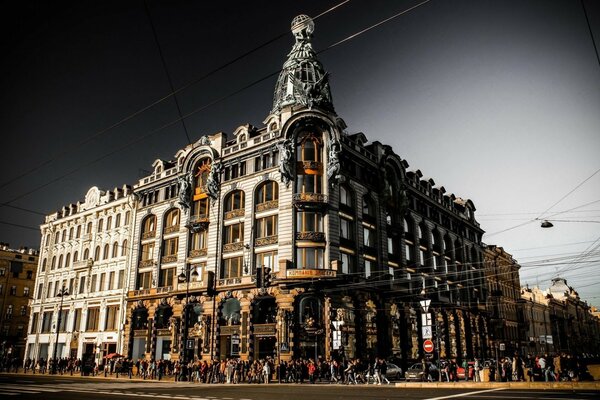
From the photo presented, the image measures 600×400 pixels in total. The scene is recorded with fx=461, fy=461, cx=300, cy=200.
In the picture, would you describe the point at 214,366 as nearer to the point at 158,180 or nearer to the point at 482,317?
the point at 158,180

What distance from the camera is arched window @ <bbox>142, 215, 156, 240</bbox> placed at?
5353 cm

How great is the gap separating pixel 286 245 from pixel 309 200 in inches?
170

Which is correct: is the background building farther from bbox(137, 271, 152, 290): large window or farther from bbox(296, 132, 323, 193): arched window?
bbox(296, 132, 323, 193): arched window

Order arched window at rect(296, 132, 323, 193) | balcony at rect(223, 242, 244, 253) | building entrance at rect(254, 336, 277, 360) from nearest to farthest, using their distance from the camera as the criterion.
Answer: building entrance at rect(254, 336, 277, 360)
arched window at rect(296, 132, 323, 193)
balcony at rect(223, 242, 244, 253)

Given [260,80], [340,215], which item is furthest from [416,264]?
[260,80]

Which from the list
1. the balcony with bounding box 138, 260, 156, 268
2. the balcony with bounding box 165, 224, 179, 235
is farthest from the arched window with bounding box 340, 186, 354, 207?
the balcony with bounding box 138, 260, 156, 268

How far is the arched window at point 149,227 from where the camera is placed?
53531 millimetres

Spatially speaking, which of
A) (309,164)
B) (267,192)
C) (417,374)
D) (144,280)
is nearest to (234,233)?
(267,192)

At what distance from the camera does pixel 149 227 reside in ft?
179

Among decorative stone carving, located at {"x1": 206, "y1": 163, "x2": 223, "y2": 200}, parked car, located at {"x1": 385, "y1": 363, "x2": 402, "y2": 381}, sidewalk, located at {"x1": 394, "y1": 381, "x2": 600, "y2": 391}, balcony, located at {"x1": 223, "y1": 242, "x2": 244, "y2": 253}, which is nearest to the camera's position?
sidewalk, located at {"x1": 394, "y1": 381, "x2": 600, "y2": 391}

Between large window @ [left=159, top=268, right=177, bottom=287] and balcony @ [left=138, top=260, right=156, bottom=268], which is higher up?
balcony @ [left=138, top=260, right=156, bottom=268]

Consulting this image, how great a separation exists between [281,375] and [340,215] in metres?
15.1

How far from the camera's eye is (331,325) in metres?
37.2

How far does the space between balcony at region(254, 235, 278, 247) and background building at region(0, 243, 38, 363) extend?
2149 inches
